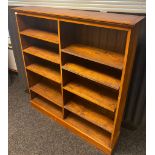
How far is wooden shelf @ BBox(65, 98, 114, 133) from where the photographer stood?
1.63 metres

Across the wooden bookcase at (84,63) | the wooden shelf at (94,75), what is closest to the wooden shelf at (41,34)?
the wooden bookcase at (84,63)

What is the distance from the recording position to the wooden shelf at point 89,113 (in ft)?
5.34

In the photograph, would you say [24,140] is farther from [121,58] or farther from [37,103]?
[121,58]

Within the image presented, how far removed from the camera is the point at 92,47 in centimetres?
159

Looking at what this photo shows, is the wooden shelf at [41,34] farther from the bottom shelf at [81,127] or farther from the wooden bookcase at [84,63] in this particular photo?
the bottom shelf at [81,127]

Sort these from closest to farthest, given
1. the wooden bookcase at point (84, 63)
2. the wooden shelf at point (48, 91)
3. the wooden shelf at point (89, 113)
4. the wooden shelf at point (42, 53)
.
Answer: the wooden bookcase at point (84, 63) < the wooden shelf at point (89, 113) < the wooden shelf at point (42, 53) < the wooden shelf at point (48, 91)

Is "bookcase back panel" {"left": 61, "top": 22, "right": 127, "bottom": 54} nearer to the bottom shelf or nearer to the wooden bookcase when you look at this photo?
the wooden bookcase

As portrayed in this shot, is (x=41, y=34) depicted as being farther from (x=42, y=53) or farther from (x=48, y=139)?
(x=48, y=139)

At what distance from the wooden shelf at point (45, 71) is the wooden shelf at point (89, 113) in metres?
0.34

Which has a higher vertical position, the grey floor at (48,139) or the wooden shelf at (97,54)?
the wooden shelf at (97,54)

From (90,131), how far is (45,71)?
0.85 metres

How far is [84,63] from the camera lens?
1694mm

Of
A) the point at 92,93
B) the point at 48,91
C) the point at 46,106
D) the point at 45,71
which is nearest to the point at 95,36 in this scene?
the point at 92,93

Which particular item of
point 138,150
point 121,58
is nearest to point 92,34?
point 121,58
